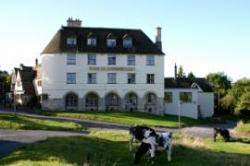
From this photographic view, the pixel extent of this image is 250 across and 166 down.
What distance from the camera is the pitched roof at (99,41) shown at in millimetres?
73000

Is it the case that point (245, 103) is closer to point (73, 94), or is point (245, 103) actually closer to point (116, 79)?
point (116, 79)

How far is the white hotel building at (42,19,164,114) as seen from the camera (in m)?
72.5

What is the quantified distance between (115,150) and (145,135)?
4.38 m

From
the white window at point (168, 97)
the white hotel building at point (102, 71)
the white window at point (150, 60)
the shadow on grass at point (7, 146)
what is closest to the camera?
the shadow on grass at point (7, 146)

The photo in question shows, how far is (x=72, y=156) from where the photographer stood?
23562 mm

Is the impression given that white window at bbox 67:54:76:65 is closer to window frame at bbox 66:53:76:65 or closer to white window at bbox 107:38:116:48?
window frame at bbox 66:53:76:65

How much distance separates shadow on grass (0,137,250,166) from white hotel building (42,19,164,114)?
44234mm

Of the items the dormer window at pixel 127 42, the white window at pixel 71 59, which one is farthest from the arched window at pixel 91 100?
the dormer window at pixel 127 42

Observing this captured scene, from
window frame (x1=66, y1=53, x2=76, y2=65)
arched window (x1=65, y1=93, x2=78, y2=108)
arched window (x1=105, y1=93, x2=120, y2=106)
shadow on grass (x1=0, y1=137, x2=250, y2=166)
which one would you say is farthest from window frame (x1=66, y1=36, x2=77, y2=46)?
shadow on grass (x1=0, y1=137, x2=250, y2=166)

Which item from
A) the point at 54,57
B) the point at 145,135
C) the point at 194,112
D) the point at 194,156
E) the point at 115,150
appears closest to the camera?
the point at 145,135

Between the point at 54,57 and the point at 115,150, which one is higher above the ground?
the point at 54,57

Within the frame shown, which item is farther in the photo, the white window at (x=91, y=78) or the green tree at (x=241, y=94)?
the green tree at (x=241, y=94)

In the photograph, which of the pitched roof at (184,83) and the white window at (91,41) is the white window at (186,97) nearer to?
the pitched roof at (184,83)

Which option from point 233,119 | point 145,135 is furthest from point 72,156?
point 233,119
